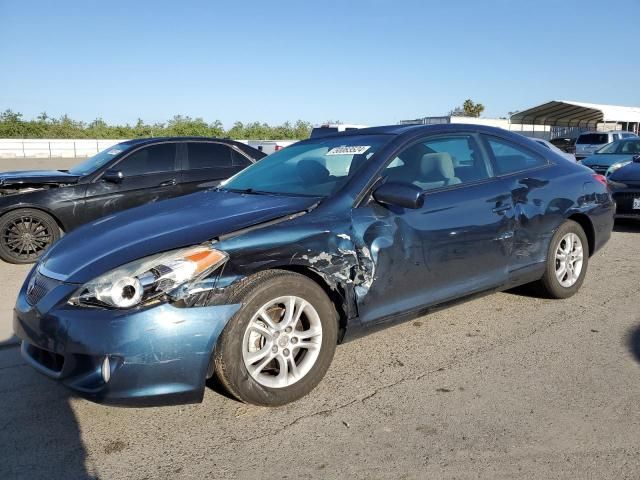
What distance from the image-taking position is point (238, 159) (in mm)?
8219

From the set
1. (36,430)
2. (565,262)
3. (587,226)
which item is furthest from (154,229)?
(587,226)

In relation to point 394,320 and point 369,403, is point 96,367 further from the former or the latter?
point 394,320

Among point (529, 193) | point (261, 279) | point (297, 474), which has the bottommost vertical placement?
point (297, 474)

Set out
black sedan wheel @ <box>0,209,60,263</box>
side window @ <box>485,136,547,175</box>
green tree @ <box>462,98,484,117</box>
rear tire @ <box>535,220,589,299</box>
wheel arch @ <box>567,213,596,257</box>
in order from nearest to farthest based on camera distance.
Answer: side window @ <box>485,136,547,175</box> → rear tire @ <box>535,220,589,299</box> → wheel arch @ <box>567,213,596,257</box> → black sedan wheel @ <box>0,209,60,263</box> → green tree @ <box>462,98,484,117</box>

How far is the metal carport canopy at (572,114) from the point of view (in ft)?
116

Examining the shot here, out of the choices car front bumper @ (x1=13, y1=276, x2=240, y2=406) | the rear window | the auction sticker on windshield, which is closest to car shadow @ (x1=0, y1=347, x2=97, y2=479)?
car front bumper @ (x1=13, y1=276, x2=240, y2=406)

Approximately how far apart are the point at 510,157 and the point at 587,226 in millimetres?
1187

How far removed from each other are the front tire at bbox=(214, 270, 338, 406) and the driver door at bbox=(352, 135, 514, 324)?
34 centimetres

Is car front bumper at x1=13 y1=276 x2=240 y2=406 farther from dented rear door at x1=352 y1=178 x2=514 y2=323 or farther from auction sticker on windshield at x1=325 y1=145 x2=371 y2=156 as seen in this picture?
auction sticker on windshield at x1=325 y1=145 x2=371 y2=156

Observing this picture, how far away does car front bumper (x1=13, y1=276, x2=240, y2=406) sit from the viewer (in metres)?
2.61

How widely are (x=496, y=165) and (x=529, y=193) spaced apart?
14.2 inches

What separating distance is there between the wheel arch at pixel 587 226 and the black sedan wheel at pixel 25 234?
5.97 metres

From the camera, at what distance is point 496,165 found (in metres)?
4.32

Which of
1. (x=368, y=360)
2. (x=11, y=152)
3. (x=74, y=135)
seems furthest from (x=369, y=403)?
(x=74, y=135)
